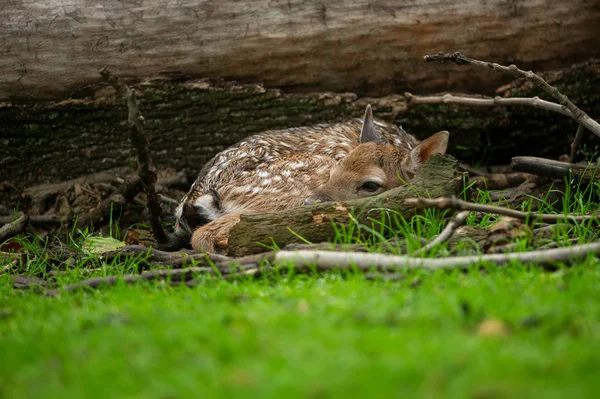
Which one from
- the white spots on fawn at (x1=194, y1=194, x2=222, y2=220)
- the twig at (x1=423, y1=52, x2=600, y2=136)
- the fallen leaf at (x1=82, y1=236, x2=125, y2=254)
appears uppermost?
the twig at (x1=423, y1=52, x2=600, y2=136)

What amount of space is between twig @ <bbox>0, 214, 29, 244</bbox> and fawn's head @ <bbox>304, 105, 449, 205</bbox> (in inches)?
104

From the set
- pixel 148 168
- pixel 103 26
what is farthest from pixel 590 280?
pixel 103 26

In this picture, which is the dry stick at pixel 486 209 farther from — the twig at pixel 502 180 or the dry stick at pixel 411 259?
the twig at pixel 502 180

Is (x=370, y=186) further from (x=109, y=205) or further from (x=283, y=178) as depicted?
(x=109, y=205)

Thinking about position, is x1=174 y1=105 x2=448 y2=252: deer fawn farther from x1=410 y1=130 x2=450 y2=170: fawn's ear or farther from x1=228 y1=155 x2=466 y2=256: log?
x1=228 y1=155 x2=466 y2=256: log

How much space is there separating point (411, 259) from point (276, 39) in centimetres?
327

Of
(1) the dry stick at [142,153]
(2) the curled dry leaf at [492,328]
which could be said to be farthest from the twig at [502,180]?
(2) the curled dry leaf at [492,328]

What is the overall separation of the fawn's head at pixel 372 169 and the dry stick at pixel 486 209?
1.33 meters

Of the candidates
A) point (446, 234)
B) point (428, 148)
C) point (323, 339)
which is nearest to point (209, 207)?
point (428, 148)

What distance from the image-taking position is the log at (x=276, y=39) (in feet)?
22.2

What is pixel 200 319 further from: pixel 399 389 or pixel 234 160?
pixel 234 160

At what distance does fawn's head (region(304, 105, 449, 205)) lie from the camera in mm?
6328

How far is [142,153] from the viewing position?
571 cm

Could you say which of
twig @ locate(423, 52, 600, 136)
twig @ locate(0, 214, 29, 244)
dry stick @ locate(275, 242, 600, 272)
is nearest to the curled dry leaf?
dry stick @ locate(275, 242, 600, 272)
